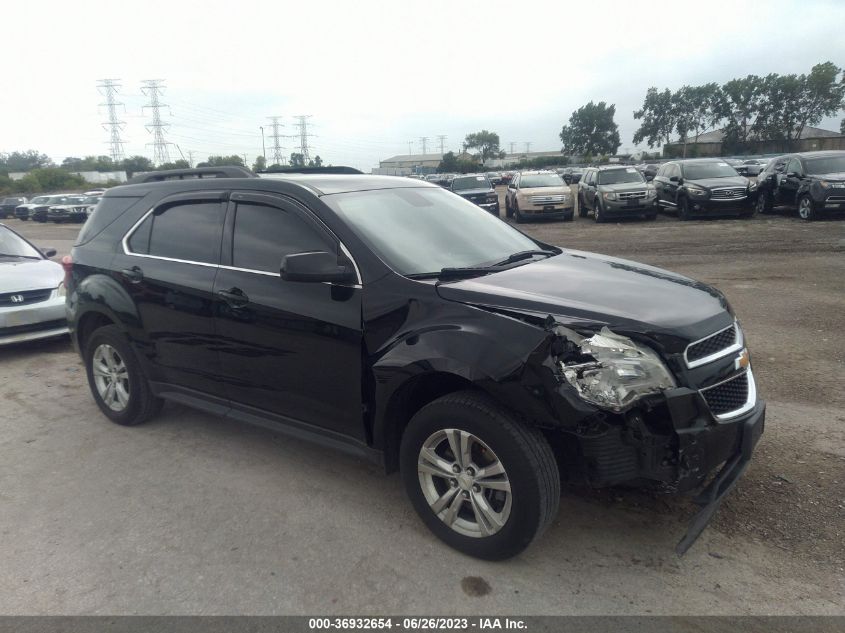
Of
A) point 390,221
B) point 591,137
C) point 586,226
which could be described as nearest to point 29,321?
point 390,221

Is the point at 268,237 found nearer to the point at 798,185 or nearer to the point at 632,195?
the point at 632,195

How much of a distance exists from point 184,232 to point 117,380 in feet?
4.60

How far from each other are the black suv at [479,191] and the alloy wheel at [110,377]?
56.7 ft

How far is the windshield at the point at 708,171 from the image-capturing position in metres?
18.4

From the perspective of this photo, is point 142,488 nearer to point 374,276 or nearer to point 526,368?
point 374,276

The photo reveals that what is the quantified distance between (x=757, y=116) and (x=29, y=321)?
102 meters

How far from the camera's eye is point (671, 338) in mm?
2854

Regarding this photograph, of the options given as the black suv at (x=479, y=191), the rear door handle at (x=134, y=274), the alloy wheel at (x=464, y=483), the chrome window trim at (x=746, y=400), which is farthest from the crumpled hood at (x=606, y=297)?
the black suv at (x=479, y=191)

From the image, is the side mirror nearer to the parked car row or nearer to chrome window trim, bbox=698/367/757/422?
chrome window trim, bbox=698/367/757/422

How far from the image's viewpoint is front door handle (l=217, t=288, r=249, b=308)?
3.90 metres

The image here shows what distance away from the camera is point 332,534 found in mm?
3410

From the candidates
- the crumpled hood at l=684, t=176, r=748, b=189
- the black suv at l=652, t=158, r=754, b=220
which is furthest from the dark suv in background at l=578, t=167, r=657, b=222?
the crumpled hood at l=684, t=176, r=748, b=189

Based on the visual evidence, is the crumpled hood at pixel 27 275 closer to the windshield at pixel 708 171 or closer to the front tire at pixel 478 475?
the front tire at pixel 478 475

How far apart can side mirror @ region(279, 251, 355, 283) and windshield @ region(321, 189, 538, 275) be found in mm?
242
